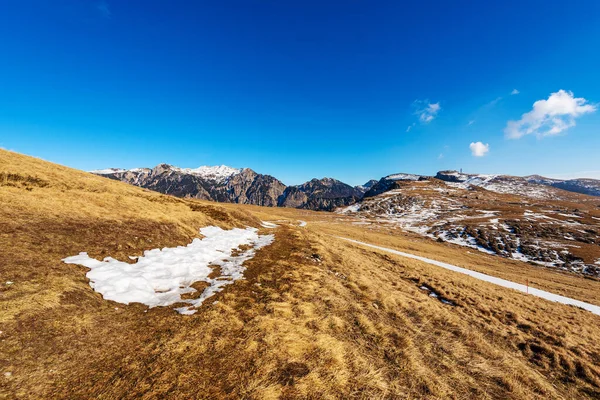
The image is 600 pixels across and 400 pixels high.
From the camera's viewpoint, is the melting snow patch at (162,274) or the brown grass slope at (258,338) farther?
the melting snow patch at (162,274)

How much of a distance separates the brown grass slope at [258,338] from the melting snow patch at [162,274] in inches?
23.2

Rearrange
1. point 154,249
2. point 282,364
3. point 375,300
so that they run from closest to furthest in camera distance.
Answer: point 282,364 < point 375,300 < point 154,249

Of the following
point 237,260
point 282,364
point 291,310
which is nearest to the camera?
point 282,364

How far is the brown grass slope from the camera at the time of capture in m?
5.76

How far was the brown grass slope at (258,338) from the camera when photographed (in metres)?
5.76

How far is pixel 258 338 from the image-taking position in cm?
773

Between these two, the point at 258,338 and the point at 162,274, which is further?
the point at 162,274

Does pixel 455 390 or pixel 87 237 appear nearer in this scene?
pixel 455 390

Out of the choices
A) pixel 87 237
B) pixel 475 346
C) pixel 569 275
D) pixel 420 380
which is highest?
pixel 87 237

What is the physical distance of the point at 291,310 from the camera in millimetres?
9828

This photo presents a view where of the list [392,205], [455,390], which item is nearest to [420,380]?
[455,390]

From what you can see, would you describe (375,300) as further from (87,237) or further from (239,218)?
(239,218)

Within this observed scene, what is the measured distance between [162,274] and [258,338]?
24.6ft

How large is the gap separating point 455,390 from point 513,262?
67066mm
